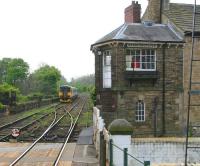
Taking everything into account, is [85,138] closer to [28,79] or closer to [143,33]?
[143,33]

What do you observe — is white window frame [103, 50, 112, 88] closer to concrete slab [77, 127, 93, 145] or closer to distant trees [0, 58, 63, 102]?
concrete slab [77, 127, 93, 145]

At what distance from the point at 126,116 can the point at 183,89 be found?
3.94 metres

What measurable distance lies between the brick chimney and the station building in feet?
7.61

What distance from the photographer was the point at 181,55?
25922 millimetres

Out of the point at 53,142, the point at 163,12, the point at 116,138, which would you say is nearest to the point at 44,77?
the point at 163,12

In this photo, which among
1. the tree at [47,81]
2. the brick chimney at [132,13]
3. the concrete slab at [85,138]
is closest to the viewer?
the concrete slab at [85,138]

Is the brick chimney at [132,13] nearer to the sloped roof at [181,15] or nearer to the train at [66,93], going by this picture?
the sloped roof at [181,15]

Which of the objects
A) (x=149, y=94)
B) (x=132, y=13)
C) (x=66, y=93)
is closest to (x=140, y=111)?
(x=149, y=94)

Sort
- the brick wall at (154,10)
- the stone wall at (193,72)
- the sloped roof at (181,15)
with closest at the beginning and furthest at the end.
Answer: the stone wall at (193,72) < the sloped roof at (181,15) < the brick wall at (154,10)

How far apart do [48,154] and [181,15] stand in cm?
1539

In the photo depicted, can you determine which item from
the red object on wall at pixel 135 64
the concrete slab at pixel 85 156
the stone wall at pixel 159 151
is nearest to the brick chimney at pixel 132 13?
the red object on wall at pixel 135 64

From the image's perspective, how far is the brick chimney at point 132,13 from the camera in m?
28.0

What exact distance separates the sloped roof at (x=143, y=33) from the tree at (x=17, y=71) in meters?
67.6

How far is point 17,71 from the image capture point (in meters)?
94.4
